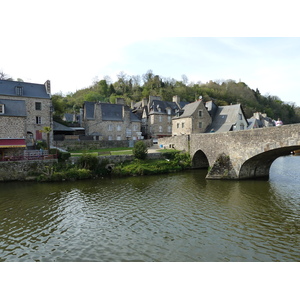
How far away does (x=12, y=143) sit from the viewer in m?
22.2

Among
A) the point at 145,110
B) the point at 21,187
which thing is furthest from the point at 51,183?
the point at 145,110

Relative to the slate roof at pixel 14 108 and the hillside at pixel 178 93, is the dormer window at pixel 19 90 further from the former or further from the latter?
the hillside at pixel 178 93

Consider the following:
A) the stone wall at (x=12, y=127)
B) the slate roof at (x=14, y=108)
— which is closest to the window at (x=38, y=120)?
the slate roof at (x=14, y=108)

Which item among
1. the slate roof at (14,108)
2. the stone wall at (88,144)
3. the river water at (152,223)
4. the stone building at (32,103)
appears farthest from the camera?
the stone wall at (88,144)

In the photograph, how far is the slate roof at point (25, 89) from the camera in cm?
2824

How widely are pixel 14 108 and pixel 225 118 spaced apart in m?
25.8

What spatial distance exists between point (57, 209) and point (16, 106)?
17.5m

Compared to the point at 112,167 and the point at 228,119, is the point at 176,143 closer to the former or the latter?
the point at 228,119

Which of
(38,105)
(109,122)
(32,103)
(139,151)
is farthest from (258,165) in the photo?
(32,103)

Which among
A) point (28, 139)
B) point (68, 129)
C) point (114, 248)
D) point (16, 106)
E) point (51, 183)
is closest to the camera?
point (114, 248)

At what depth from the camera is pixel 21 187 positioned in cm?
1689

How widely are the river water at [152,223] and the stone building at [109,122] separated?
69.0 feet

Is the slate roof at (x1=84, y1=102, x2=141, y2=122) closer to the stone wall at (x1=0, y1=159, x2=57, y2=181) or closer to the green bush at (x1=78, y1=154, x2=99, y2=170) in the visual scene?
the green bush at (x1=78, y1=154, x2=99, y2=170)

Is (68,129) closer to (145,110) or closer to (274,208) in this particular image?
(145,110)
